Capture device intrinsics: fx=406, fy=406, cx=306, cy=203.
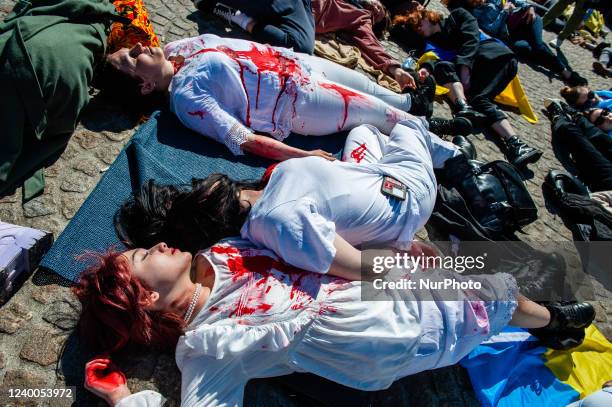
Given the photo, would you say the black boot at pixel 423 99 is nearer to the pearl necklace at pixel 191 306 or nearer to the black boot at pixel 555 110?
the black boot at pixel 555 110

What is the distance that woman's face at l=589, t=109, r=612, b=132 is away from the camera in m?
5.64

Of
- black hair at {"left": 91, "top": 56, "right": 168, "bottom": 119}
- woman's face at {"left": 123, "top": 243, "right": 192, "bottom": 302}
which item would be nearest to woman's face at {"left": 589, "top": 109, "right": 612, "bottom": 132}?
black hair at {"left": 91, "top": 56, "right": 168, "bottom": 119}

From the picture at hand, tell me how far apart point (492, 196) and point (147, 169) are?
2991mm

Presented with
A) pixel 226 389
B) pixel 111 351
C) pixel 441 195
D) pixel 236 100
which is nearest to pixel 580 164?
pixel 441 195

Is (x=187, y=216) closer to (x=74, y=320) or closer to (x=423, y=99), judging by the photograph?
(x=74, y=320)

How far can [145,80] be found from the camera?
3.62 metres

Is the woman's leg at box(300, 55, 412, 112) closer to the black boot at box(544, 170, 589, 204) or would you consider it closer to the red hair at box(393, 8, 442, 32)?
the black boot at box(544, 170, 589, 204)

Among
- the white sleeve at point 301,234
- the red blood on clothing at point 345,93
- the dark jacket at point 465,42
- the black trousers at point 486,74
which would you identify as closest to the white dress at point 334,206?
the white sleeve at point 301,234

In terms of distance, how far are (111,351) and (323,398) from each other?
1.30m

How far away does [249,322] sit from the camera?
2260mm

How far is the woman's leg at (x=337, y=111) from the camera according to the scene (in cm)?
376

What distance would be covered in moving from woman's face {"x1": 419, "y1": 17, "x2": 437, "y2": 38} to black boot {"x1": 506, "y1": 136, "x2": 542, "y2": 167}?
235 cm

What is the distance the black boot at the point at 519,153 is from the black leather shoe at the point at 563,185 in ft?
0.89

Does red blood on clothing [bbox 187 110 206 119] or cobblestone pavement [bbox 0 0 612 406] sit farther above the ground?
red blood on clothing [bbox 187 110 206 119]
